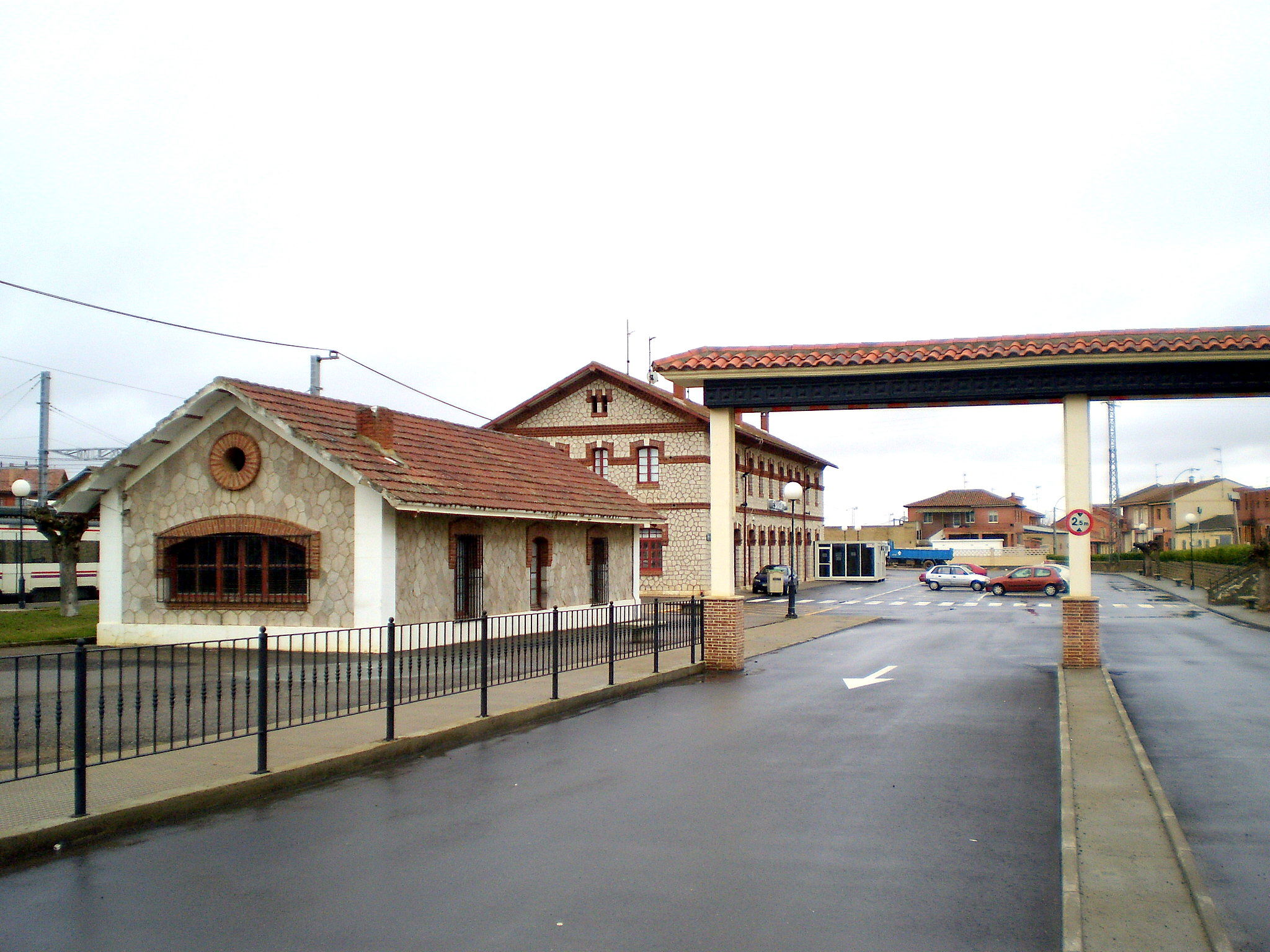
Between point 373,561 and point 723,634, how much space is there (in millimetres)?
6969

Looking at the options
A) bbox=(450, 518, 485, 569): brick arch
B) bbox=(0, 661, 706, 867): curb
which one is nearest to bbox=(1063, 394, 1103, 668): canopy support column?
bbox=(0, 661, 706, 867): curb

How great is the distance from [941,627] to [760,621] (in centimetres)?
530

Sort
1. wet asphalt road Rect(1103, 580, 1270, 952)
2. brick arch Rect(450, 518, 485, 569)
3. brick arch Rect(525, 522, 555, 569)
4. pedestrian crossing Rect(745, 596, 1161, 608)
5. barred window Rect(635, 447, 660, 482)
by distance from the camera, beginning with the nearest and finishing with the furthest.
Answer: wet asphalt road Rect(1103, 580, 1270, 952), brick arch Rect(450, 518, 485, 569), brick arch Rect(525, 522, 555, 569), pedestrian crossing Rect(745, 596, 1161, 608), barred window Rect(635, 447, 660, 482)

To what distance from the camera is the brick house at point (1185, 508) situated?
114 m

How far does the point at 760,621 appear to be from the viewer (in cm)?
3034

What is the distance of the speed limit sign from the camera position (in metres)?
17.0

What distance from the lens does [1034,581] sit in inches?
1804

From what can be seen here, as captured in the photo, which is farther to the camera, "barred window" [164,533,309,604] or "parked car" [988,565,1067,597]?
"parked car" [988,565,1067,597]

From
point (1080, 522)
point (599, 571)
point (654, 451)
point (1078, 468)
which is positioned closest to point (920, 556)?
point (654, 451)

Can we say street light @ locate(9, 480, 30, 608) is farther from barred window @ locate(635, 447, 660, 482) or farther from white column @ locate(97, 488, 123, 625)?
barred window @ locate(635, 447, 660, 482)

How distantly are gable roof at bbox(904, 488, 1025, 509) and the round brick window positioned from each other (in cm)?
11409

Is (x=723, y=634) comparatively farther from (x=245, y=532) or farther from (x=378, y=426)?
(x=245, y=532)

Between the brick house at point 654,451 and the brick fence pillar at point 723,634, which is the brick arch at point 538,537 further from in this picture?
the brick house at point 654,451

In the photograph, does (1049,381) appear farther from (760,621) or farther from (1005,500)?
(1005,500)
